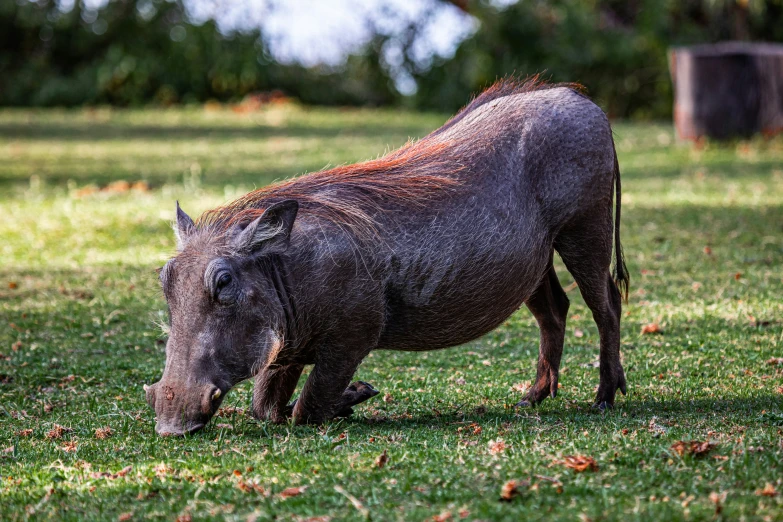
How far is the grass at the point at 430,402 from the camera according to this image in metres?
3.54

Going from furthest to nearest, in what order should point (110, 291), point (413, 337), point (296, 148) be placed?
point (296, 148)
point (110, 291)
point (413, 337)

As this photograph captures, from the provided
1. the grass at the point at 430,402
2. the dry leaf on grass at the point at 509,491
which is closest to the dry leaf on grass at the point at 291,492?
the grass at the point at 430,402

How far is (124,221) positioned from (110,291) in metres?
2.60

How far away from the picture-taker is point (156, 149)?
50.0 feet

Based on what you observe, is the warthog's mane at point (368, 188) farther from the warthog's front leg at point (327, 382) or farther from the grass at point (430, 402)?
the grass at point (430, 402)

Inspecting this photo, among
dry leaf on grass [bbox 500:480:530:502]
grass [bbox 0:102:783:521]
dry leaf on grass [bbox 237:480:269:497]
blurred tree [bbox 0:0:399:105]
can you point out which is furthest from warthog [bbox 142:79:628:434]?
blurred tree [bbox 0:0:399:105]

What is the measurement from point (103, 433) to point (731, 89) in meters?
11.1

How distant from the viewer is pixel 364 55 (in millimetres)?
21281

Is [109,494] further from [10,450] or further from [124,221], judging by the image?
[124,221]

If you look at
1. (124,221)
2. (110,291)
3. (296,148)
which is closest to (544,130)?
(110,291)

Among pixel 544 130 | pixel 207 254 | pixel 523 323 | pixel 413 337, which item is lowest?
pixel 523 323

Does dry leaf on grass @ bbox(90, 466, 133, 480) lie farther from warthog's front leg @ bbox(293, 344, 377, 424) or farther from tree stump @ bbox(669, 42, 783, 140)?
tree stump @ bbox(669, 42, 783, 140)

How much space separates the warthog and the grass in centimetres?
25

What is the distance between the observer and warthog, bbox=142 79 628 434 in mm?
4434
